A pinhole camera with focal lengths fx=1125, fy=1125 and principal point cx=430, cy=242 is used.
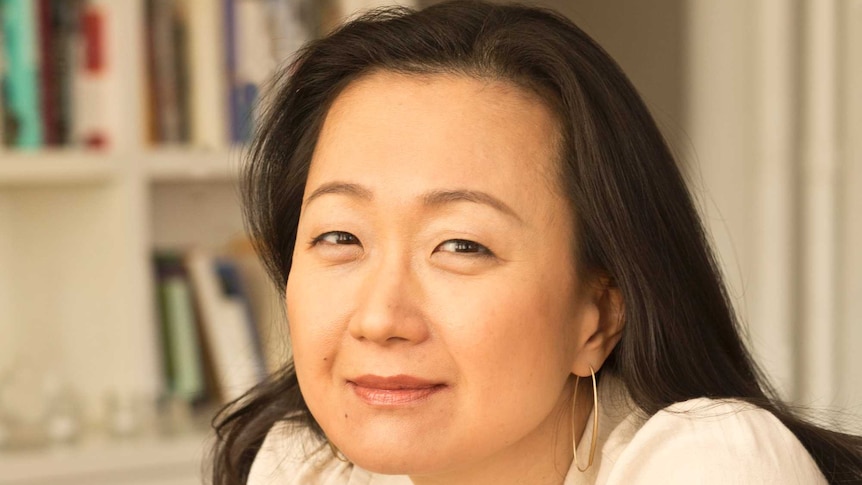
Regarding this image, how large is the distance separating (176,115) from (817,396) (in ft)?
5.13

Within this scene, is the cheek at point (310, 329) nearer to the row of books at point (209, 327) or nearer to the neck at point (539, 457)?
the neck at point (539, 457)

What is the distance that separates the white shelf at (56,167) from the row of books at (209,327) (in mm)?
275

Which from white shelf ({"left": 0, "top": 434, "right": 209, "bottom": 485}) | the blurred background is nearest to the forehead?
the blurred background

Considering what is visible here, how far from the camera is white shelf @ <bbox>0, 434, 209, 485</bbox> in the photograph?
213cm

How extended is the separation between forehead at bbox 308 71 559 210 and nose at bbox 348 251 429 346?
7cm

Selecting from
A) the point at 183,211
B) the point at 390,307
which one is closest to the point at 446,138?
the point at 390,307

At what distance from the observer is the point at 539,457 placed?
1.09 m

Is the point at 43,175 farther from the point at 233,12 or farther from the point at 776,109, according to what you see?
the point at 776,109

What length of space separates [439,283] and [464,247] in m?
0.04

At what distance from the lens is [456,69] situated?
1.04 meters

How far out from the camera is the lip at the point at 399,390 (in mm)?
956

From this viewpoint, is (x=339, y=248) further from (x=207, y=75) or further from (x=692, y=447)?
(x=207, y=75)

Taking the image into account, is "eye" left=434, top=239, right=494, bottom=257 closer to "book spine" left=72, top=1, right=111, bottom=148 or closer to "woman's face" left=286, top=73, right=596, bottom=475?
"woman's face" left=286, top=73, right=596, bottom=475

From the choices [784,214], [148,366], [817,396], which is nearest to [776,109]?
[784,214]
